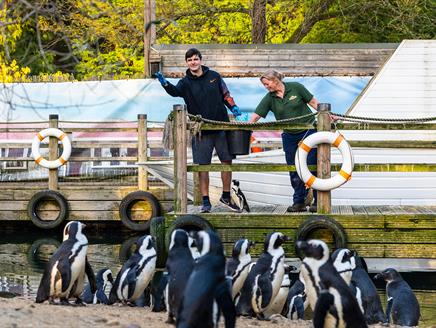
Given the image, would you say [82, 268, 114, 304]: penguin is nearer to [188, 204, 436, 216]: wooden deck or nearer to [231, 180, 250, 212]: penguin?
[188, 204, 436, 216]: wooden deck

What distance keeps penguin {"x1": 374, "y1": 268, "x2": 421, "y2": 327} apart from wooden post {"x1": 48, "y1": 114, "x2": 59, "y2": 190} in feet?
34.4

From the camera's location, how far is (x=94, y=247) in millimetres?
20141

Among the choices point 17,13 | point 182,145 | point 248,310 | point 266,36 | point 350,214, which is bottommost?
point 248,310

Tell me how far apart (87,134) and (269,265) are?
1236 centimetres

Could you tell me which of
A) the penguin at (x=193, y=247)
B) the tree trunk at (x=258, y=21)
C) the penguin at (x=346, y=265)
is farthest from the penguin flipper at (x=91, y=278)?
the tree trunk at (x=258, y=21)

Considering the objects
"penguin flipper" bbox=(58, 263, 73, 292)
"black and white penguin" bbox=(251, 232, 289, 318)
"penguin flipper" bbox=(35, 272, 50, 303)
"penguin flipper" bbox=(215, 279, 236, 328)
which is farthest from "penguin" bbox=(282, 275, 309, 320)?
"penguin flipper" bbox=(215, 279, 236, 328)

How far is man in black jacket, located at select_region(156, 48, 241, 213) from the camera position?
14.3 m

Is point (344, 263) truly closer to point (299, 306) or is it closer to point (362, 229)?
point (299, 306)

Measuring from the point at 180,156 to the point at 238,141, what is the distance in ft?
2.88

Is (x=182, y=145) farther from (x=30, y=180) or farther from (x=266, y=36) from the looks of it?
(x=266, y=36)

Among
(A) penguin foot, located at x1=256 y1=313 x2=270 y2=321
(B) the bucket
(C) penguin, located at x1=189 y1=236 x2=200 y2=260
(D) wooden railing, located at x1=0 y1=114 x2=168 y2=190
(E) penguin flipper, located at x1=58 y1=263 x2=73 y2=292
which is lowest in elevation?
(A) penguin foot, located at x1=256 y1=313 x2=270 y2=321

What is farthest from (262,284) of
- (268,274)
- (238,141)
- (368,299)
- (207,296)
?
(207,296)

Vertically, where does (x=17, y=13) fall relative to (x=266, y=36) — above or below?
below

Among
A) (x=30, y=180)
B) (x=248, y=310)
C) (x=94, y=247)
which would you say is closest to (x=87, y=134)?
(x=30, y=180)
